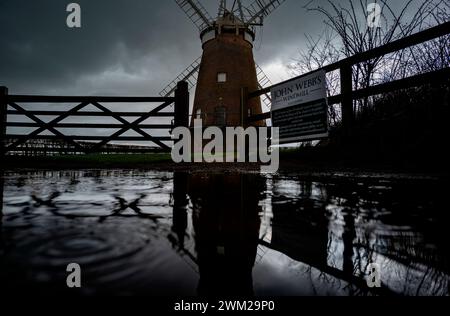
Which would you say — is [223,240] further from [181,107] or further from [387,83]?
[181,107]

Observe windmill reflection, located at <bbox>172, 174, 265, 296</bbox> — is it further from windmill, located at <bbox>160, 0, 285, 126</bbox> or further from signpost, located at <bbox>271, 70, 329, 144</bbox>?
windmill, located at <bbox>160, 0, 285, 126</bbox>

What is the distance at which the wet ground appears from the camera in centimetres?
52

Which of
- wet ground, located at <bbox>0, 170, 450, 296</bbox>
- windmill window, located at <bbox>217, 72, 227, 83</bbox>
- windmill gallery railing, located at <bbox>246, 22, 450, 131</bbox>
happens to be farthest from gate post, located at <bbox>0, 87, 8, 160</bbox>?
windmill window, located at <bbox>217, 72, 227, 83</bbox>

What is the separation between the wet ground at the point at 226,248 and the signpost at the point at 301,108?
3.74 metres

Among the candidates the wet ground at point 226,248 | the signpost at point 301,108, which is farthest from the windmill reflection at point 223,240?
the signpost at point 301,108

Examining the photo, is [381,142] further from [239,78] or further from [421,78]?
[239,78]

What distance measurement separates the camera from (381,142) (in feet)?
14.5

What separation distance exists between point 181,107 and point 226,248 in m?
6.38

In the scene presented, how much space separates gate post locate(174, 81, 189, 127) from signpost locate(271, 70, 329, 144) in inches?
89.7

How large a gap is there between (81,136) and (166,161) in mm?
2171

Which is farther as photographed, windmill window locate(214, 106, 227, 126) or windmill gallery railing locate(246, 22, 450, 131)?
windmill window locate(214, 106, 227, 126)

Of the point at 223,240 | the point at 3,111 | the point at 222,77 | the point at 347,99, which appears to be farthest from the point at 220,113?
the point at 223,240

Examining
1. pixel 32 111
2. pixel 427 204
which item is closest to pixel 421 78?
pixel 427 204

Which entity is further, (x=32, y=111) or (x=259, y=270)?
(x=32, y=111)
